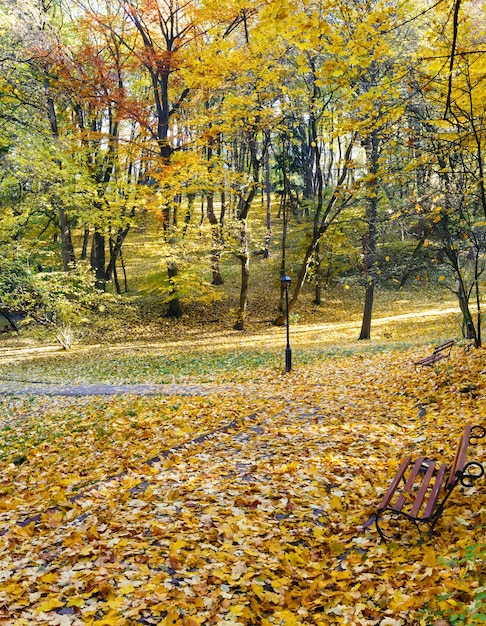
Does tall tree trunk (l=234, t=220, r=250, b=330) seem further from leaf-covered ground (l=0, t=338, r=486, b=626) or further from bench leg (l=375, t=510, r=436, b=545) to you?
bench leg (l=375, t=510, r=436, b=545)

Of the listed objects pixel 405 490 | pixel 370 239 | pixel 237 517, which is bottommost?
pixel 237 517

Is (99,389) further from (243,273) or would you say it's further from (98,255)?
(98,255)

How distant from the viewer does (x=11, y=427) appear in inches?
361

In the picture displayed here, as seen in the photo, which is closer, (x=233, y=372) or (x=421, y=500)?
(x=421, y=500)

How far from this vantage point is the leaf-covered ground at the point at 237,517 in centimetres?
326

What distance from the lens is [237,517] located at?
14.8 ft

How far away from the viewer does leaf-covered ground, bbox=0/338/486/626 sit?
3264mm

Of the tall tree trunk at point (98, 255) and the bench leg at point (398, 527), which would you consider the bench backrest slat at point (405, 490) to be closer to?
the bench leg at point (398, 527)

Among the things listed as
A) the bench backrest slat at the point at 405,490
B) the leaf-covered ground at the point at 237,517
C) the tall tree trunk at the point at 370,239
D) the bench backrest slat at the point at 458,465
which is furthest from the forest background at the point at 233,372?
the bench backrest slat at the point at 458,465

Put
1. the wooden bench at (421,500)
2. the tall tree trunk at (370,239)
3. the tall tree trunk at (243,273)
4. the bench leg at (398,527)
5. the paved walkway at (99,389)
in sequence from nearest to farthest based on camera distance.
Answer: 1. the wooden bench at (421,500)
2. the bench leg at (398,527)
3. the paved walkway at (99,389)
4. the tall tree trunk at (370,239)
5. the tall tree trunk at (243,273)

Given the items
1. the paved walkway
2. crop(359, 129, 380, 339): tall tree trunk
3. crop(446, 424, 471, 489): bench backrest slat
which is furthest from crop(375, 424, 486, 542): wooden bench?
crop(359, 129, 380, 339): tall tree trunk

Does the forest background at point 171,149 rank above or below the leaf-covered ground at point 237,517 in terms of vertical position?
above

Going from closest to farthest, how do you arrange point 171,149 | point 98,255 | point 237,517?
point 237,517, point 171,149, point 98,255

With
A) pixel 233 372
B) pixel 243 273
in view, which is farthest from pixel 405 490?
pixel 243 273
